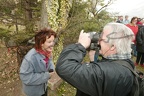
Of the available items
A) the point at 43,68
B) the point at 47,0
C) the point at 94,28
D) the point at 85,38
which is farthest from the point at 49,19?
the point at 85,38

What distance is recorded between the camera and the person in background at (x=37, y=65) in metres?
2.59

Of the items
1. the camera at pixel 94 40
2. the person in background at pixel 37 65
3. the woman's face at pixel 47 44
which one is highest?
the camera at pixel 94 40

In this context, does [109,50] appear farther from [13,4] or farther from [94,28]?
[13,4]

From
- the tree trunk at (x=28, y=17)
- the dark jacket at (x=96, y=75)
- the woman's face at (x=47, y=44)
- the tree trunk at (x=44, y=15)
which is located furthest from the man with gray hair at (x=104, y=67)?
the tree trunk at (x=28, y=17)

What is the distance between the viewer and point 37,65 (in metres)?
2.68

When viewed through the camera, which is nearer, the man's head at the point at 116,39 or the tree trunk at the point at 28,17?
the man's head at the point at 116,39

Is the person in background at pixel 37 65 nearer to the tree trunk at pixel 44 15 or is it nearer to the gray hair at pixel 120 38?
the gray hair at pixel 120 38

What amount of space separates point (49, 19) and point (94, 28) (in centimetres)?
183

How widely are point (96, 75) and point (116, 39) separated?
0.37m

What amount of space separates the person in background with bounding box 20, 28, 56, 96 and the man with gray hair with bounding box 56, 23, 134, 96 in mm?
1274

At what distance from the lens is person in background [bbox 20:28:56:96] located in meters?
2.59

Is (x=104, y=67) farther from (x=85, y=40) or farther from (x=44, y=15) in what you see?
(x=44, y=15)

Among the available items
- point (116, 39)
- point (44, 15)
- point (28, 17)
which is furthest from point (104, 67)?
point (28, 17)

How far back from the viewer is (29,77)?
260 centimetres
